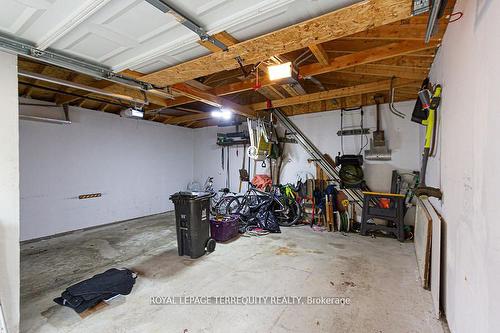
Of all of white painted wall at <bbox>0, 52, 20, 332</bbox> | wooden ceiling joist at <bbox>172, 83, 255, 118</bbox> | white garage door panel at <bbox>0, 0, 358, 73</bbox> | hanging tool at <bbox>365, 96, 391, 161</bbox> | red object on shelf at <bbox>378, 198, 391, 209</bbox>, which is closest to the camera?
white garage door panel at <bbox>0, 0, 358, 73</bbox>

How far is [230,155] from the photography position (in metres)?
7.14

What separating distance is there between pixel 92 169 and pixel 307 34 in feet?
17.9

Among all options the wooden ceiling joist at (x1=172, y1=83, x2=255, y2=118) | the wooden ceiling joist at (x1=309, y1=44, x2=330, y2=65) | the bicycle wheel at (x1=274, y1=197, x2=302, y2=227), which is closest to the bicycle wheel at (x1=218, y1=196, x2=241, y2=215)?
the bicycle wheel at (x1=274, y1=197, x2=302, y2=227)

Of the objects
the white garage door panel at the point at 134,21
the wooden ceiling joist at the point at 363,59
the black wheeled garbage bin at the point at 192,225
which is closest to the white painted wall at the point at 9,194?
the white garage door panel at the point at 134,21

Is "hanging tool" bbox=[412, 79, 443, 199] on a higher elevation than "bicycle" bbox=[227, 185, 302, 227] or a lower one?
higher

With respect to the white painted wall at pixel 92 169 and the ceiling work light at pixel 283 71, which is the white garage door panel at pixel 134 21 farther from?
the white painted wall at pixel 92 169

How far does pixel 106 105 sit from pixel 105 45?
12.9 feet

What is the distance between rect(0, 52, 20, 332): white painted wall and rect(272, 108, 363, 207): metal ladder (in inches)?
194

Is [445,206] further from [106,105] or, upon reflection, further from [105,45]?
[106,105]

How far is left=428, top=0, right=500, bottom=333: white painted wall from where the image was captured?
Answer: 1059mm

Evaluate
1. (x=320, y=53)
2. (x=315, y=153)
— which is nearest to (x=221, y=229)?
(x=315, y=153)

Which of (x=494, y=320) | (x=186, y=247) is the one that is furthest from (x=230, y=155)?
(x=494, y=320)

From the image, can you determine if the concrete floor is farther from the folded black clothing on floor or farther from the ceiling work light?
the ceiling work light

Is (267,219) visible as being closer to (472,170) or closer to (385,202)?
(385,202)
